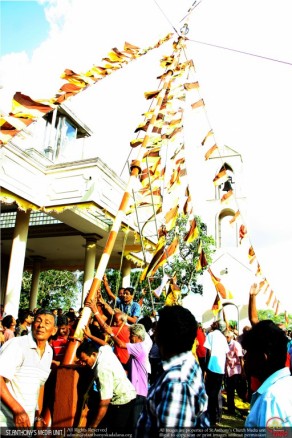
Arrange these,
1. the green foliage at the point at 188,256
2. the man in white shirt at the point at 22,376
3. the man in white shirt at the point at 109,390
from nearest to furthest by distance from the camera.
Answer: the man in white shirt at the point at 22,376 < the man in white shirt at the point at 109,390 < the green foliage at the point at 188,256

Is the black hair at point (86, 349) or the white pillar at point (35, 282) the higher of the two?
the white pillar at point (35, 282)

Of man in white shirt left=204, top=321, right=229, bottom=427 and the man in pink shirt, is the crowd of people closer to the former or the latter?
man in white shirt left=204, top=321, right=229, bottom=427

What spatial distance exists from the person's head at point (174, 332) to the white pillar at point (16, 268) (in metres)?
7.18

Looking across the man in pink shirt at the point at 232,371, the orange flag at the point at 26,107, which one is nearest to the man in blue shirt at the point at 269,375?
the orange flag at the point at 26,107

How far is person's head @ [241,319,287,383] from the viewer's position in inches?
75.4

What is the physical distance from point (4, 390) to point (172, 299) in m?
2.58

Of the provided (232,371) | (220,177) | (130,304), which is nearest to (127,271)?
(232,371)

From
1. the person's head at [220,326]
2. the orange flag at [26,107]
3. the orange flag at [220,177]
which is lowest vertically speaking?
A: the person's head at [220,326]

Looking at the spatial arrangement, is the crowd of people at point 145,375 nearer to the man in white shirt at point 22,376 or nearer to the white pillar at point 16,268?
the man in white shirt at point 22,376

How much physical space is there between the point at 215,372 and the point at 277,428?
16.5 feet

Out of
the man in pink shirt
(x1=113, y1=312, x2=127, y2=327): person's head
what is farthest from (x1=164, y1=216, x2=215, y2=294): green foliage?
(x1=113, y1=312, x2=127, y2=327): person's head

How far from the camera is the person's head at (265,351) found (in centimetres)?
191

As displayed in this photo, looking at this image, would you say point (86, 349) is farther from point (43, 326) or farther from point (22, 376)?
point (22, 376)

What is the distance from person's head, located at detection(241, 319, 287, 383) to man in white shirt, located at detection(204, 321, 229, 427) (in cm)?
466
